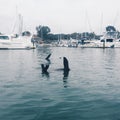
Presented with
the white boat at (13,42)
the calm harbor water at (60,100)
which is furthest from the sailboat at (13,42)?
the calm harbor water at (60,100)

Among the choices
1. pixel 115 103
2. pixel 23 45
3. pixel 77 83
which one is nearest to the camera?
pixel 115 103

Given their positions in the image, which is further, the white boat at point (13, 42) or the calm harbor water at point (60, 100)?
the white boat at point (13, 42)

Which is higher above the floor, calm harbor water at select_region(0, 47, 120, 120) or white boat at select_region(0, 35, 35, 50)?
white boat at select_region(0, 35, 35, 50)

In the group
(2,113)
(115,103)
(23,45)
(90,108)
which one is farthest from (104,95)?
(23,45)

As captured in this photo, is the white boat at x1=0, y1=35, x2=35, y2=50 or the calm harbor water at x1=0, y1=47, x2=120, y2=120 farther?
the white boat at x1=0, y1=35, x2=35, y2=50

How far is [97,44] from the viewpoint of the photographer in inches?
6033

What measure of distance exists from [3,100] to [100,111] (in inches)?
209

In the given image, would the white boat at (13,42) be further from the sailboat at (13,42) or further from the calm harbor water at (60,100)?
the calm harbor water at (60,100)

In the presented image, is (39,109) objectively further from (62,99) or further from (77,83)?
(77,83)

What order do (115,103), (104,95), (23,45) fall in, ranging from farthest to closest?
(23,45) < (104,95) < (115,103)

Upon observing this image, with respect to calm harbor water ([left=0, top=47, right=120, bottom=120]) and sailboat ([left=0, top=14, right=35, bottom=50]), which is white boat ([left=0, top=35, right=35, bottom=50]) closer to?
sailboat ([left=0, top=14, right=35, bottom=50])

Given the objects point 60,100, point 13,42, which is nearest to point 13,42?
point 13,42

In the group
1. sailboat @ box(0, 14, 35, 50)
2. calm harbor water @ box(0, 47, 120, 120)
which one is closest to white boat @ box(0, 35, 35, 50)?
sailboat @ box(0, 14, 35, 50)

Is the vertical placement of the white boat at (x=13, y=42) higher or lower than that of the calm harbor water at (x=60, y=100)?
higher
